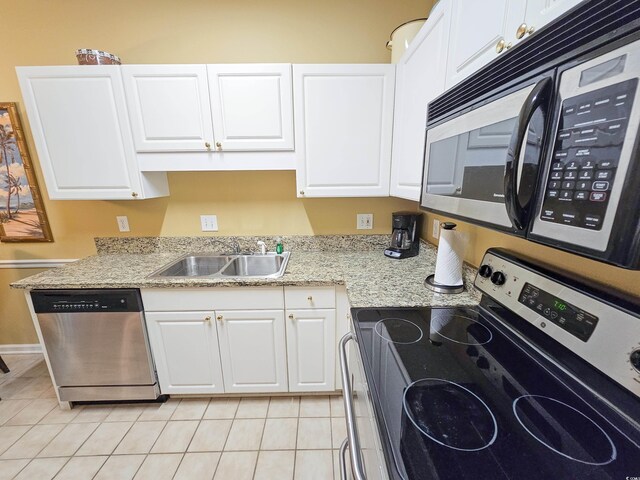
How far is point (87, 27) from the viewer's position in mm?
1751

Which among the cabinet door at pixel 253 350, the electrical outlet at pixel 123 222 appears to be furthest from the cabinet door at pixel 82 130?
the cabinet door at pixel 253 350

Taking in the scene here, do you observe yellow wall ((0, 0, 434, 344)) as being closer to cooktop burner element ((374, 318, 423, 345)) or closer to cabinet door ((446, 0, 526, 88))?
cabinet door ((446, 0, 526, 88))

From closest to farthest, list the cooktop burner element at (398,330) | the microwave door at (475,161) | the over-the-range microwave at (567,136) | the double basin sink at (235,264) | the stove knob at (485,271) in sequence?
the over-the-range microwave at (567,136)
the microwave door at (475,161)
the cooktop burner element at (398,330)
the stove knob at (485,271)
the double basin sink at (235,264)

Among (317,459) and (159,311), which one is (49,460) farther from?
(317,459)

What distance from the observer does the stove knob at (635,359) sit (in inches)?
21.5

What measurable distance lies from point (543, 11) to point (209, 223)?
2.01 metres

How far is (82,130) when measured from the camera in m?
1.59

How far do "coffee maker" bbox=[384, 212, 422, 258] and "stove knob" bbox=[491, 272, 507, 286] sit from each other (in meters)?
0.79

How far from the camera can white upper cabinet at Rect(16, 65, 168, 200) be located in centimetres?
152

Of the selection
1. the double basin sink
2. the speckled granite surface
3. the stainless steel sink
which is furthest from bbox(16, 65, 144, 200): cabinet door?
the stainless steel sink

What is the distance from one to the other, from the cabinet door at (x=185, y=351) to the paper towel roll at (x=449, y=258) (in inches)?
51.1

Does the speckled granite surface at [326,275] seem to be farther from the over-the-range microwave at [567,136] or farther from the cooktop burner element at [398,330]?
the over-the-range microwave at [567,136]

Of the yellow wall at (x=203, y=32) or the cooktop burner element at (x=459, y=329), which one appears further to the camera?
the yellow wall at (x=203, y=32)

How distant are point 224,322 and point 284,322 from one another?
14.2 inches
